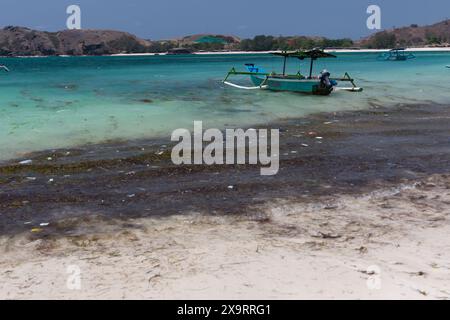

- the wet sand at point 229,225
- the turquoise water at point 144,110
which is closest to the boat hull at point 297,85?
the turquoise water at point 144,110

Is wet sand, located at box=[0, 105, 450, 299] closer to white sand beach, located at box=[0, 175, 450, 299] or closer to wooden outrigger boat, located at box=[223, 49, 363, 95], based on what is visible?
white sand beach, located at box=[0, 175, 450, 299]

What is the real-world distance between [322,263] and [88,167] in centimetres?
813

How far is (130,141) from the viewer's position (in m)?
16.7

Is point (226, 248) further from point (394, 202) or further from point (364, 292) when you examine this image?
point (394, 202)

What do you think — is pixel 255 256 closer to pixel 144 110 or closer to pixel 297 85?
pixel 144 110

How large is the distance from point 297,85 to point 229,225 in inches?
955

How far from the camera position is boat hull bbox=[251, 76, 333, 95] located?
30297 millimetres

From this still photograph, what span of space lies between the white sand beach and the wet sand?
25 millimetres

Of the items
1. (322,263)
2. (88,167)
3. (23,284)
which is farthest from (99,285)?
(88,167)

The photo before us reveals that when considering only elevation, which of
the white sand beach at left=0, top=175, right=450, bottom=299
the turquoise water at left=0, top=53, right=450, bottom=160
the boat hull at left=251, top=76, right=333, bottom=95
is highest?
the boat hull at left=251, top=76, right=333, bottom=95

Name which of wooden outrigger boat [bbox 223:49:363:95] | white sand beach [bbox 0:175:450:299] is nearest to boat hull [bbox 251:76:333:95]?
wooden outrigger boat [bbox 223:49:363:95]

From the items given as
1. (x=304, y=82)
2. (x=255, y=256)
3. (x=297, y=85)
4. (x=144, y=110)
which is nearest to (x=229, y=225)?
(x=255, y=256)

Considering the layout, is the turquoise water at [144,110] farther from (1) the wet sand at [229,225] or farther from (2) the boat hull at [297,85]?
(1) the wet sand at [229,225]

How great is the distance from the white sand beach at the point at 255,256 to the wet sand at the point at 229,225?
3cm
